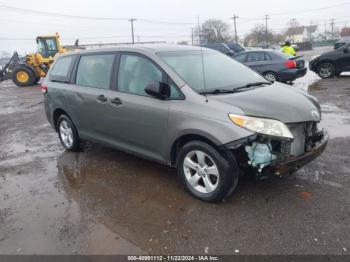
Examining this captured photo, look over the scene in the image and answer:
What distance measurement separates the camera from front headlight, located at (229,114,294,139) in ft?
11.2

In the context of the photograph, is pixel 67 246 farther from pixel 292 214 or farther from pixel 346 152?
pixel 346 152

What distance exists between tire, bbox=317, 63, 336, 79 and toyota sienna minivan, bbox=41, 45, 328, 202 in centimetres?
1150

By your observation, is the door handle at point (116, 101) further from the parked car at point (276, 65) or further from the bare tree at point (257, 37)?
the bare tree at point (257, 37)

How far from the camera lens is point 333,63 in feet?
47.8

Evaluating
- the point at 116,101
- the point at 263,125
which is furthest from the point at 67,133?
the point at 263,125

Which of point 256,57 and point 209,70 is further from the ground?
point 256,57

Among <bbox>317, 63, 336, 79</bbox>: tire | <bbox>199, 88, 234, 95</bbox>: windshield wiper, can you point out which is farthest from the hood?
<bbox>317, 63, 336, 79</bbox>: tire

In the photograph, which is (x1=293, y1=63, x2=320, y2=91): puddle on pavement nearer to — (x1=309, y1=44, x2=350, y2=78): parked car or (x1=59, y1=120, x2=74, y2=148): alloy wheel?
(x1=309, y1=44, x2=350, y2=78): parked car

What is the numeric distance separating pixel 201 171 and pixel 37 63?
795 inches

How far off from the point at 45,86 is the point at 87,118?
1.55 metres

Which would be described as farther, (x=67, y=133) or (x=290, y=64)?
(x=290, y=64)

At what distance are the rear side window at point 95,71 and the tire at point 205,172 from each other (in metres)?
1.74

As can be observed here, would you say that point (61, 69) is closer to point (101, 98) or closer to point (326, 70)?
point (101, 98)

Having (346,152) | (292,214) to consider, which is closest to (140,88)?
(292,214)
